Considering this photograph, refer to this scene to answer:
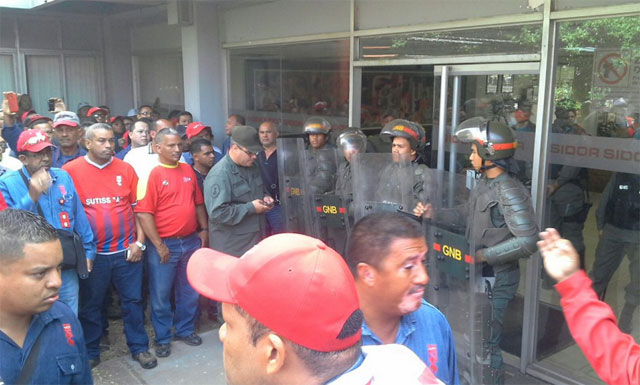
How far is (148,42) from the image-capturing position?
10.6 meters

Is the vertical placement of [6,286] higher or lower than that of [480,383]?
higher

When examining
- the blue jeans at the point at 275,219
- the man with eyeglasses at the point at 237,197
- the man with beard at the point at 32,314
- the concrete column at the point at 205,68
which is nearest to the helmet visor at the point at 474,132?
the man with eyeglasses at the point at 237,197

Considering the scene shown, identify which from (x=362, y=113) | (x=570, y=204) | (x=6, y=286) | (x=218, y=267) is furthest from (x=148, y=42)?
(x=218, y=267)

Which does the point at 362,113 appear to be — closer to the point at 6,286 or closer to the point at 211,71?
the point at 211,71

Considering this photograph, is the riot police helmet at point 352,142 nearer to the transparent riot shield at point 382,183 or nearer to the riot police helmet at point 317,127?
the riot police helmet at point 317,127

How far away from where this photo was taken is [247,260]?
3.86 feet

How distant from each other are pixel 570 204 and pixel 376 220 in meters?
2.71

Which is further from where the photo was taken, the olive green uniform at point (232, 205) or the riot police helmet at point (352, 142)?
the riot police helmet at point (352, 142)

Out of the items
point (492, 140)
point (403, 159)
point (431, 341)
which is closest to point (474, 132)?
point (492, 140)

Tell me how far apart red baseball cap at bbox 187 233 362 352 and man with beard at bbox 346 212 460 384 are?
2.22 feet

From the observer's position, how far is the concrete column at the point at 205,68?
7.77 m

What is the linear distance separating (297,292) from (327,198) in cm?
327

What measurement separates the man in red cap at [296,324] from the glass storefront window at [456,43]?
344 centimetres

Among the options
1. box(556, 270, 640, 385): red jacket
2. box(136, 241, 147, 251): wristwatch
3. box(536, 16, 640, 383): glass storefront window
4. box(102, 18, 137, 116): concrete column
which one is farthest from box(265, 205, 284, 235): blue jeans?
box(102, 18, 137, 116): concrete column
